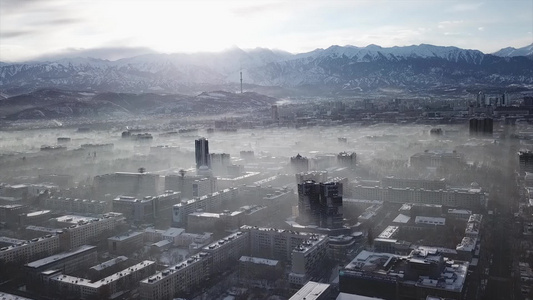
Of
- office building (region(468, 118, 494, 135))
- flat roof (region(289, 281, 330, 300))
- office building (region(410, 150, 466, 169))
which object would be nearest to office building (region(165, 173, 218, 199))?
office building (region(410, 150, 466, 169))

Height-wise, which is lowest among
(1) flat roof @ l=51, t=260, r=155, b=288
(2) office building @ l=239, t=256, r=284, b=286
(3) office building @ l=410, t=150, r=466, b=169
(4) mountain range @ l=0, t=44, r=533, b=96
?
(2) office building @ l=239, t=256, r=284, b=286

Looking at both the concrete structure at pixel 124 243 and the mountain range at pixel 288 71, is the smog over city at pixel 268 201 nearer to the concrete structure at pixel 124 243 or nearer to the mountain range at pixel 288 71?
the concrete structure at pixel 124 243

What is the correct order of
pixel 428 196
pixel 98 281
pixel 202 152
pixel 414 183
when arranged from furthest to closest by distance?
pixel 202 152, pixel 414 183, pixel 428 196, pixel 98 281

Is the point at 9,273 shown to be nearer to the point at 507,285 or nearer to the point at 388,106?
the point at 507,285

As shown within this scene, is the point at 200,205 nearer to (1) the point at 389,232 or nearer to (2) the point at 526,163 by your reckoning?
(1) the point at 389,232

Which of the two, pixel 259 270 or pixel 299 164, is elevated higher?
pixel 299 164

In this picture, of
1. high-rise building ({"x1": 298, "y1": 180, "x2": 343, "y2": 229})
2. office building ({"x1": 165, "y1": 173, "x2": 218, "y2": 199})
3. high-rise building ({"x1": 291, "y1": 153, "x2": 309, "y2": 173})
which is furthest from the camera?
high-rise building ({"x1": 291, "y1": 153, "x2": 309, "y2": 173})

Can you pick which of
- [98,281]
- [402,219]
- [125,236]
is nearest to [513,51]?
[402,219]

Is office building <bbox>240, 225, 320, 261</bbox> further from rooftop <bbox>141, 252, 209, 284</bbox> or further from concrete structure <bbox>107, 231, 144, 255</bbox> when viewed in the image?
concrete structure <bbox>107, 231, 144, 255</bbox>
